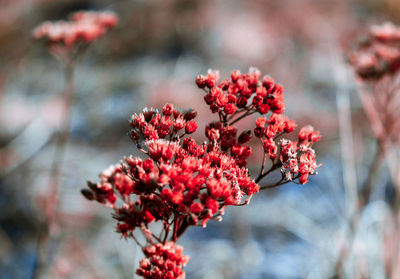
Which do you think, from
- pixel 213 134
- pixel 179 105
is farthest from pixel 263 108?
pixel 179 105

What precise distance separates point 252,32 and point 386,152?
3.72 metres

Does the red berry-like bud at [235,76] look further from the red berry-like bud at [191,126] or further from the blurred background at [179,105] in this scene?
the blurred background at [179,105]

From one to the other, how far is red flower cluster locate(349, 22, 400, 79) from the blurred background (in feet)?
0.45

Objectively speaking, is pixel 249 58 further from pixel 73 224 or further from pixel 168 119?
pixel 168 119

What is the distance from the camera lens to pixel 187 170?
0.66m

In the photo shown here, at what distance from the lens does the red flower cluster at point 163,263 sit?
643 mm

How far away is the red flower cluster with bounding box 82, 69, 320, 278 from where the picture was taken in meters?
0.65

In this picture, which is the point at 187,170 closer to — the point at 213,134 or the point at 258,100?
the point at 213,134

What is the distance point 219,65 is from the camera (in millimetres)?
4680

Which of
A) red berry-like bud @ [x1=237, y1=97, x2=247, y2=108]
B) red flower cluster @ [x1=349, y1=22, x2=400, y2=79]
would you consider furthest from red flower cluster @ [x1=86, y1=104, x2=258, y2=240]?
red flower cluster @ [x1=349, y1=22, x2=400, y2=79]

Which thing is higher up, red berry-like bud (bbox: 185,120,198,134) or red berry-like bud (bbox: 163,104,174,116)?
red berry-like bud (bbox: 163,104,174,116)

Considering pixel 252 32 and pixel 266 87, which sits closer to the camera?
pixel 266 87

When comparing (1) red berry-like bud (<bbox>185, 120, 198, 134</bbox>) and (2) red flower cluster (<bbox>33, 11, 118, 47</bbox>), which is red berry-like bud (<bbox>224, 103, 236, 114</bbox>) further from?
(2) red flower cluster (<bbox>33, 11, 118, 47</bbox>)

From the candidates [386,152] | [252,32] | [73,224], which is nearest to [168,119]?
[386,152]
